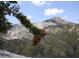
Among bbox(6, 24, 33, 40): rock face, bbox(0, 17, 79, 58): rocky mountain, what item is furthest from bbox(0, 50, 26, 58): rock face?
bbox(6, 24, 33, 40): rock face

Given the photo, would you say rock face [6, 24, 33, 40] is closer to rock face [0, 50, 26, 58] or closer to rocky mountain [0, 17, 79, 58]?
rocky mountain [0, 17, 79, 58]

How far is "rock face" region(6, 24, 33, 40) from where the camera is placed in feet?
10.2

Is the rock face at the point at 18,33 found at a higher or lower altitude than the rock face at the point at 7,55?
higher

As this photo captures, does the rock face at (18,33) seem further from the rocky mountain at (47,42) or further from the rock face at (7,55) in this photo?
the rock face at (7,55)

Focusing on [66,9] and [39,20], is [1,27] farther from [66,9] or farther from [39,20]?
[66,9]

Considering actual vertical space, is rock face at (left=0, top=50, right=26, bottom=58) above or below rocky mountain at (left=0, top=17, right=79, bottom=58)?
below

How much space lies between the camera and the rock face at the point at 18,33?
10.2 feet

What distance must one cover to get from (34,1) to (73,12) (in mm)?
392

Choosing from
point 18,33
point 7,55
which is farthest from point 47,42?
point 7,55

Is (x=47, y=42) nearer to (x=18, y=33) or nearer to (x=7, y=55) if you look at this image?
(x=18, y=33)

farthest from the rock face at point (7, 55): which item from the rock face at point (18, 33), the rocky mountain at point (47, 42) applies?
the rock face at point (18, 33)

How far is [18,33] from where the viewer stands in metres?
3.14

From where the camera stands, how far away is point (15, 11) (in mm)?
3084

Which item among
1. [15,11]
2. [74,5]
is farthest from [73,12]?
[15,11]
